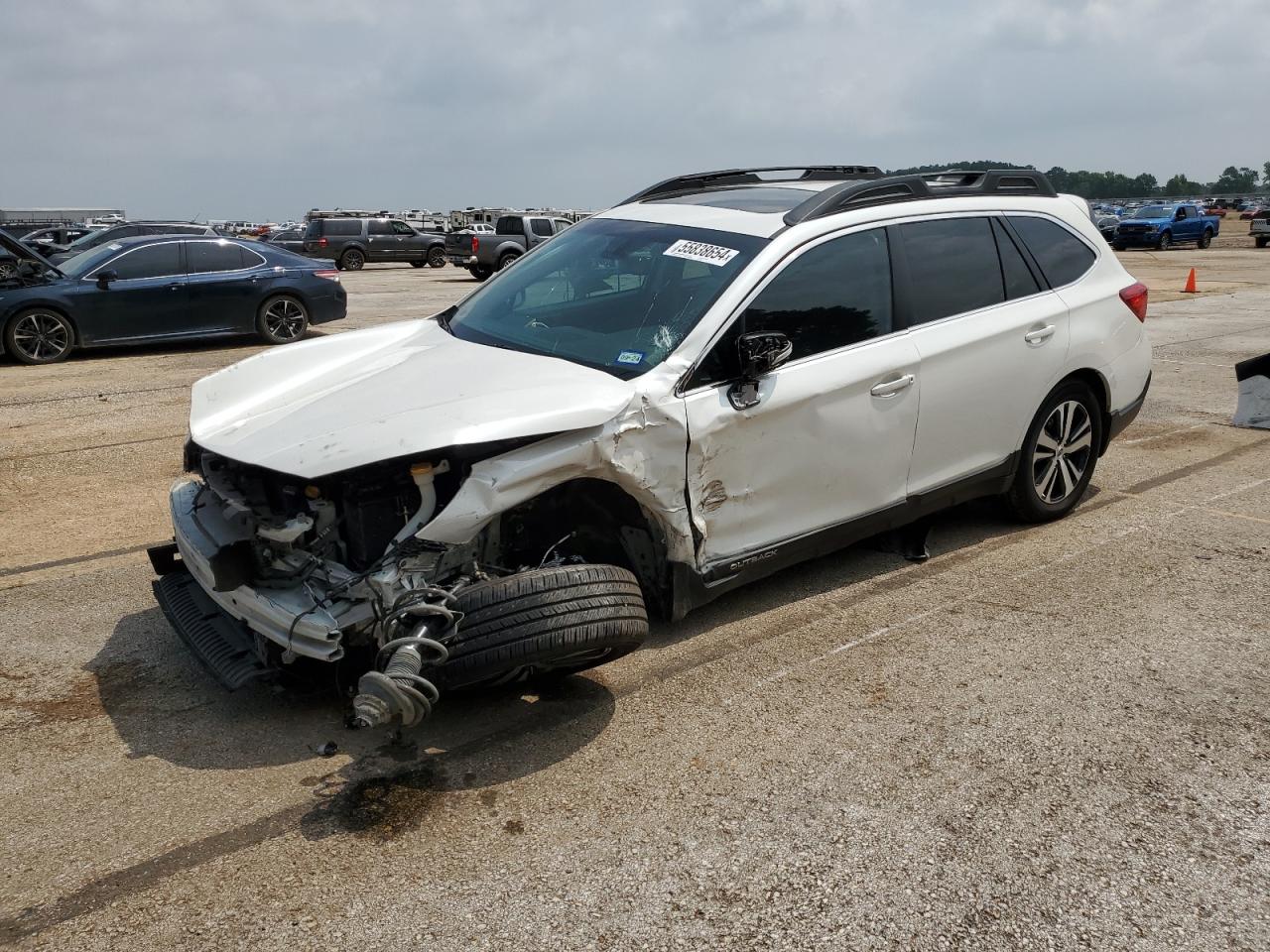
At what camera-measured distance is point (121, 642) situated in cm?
448

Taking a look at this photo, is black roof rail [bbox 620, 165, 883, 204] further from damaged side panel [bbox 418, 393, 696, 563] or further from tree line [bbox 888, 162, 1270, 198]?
tree line [bbox 888, 162, 1270, 198]

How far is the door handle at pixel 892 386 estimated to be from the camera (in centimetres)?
456

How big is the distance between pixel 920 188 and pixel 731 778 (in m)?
3.03

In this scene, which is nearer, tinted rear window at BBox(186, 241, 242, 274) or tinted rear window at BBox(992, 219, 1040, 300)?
tinted rear window at BBox(992, 219, 1040, 300)

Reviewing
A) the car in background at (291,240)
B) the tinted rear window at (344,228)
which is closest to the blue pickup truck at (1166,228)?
the tinted rear window at (344,228)

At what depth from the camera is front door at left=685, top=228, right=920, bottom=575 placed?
13.4 ft

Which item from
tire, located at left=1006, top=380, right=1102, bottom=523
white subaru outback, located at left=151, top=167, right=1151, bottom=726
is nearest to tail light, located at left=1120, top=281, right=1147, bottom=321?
white subaru outback, located at left=151, top=167, right=1151, bottom=726

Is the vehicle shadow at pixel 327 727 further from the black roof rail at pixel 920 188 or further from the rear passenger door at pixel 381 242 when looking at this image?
the rear passenger door at pixel 381 242

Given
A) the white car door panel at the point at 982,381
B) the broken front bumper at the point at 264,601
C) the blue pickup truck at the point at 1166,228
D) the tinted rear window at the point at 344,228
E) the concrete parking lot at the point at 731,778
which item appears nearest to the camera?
the concrete parking lot at the point at 731,778

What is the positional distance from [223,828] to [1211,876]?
277 centimetres

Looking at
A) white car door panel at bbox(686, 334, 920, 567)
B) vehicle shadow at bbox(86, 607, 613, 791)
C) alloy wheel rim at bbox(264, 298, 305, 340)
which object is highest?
white car door panel at bbox(686, 334, 920, 567)

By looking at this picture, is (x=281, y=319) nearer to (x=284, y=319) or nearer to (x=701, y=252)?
(x=284, y=319)

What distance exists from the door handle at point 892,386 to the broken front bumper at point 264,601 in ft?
7.59

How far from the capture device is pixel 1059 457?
5727 millimetres
